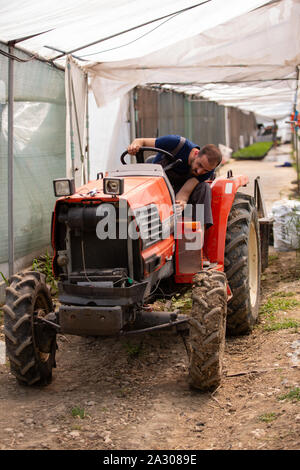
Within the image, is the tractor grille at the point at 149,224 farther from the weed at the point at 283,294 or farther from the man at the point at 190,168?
the weed at the point at 283,294

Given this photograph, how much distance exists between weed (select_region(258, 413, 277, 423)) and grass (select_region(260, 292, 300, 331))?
1.55 m

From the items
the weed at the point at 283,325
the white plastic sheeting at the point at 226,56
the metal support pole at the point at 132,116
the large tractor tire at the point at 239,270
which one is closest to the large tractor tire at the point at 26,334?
the large tractor tire at the point at 239,270

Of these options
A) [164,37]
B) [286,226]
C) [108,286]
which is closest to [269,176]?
[286,226]

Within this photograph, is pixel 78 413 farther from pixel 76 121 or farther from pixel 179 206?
pixel 76 121

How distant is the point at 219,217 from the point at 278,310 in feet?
3.89

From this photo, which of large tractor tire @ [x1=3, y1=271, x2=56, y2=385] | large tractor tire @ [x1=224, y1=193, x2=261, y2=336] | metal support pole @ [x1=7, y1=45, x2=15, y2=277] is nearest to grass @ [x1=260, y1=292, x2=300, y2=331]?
large tractor tire @ [x1=224, y1=193, x2=261, y2=336]

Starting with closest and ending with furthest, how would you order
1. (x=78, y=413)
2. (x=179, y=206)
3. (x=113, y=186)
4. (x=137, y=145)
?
1. (x=78, y=413)
2. (x=113, y=186)
3. (x=179, y=206)
4. (x=137, y=145)

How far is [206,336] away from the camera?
147 inches

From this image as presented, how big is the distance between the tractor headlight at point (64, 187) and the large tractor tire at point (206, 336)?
40.9 inches

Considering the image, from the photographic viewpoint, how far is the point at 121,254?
3.93 m

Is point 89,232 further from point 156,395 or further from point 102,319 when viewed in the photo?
point 156,395

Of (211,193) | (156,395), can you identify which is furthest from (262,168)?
(156,395)
